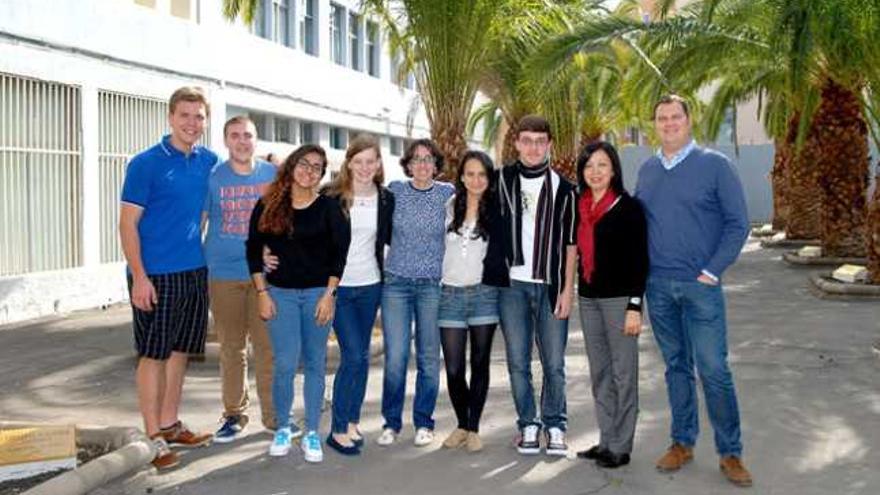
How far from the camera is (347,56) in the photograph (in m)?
25.0

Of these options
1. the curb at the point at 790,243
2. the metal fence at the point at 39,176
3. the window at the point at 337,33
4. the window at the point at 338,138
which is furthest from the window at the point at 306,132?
the curb at the point at 790,243

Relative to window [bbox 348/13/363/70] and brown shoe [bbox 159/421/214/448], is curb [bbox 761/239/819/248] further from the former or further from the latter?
brown shoe [bbox 159/421/214/448]

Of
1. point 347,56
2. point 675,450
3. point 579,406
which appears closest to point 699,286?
point 675,450

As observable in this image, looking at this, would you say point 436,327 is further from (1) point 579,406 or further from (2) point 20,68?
(2) point 20,68

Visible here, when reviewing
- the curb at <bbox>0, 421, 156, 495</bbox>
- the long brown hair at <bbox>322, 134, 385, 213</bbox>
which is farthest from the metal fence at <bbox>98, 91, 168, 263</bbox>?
the long brown hair at <bbox>322, 134, 385, 213</bbox>

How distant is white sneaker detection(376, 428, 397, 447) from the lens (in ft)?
19.3

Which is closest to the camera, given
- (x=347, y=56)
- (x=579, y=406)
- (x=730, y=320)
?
(x=579, y=406)

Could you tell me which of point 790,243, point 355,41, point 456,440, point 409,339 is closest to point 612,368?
point 456,440

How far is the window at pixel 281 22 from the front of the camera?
20609 millimetres

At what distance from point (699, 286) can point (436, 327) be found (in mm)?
1586

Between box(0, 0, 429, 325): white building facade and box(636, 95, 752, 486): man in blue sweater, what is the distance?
903cm

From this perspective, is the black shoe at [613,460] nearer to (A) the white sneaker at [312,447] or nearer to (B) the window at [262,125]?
(A) the white sneaker at [312,447]

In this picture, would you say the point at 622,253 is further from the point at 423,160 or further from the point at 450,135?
the point at 450,135

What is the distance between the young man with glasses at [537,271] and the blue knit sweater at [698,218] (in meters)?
0.55
